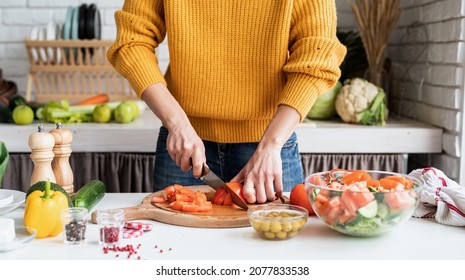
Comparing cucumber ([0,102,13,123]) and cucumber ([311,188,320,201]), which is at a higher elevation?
cucumber ([311,188,320,201])

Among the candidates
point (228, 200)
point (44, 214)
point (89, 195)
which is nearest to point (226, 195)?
point (228, 200)

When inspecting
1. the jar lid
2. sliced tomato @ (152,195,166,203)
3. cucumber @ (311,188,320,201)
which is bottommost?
sliced tomato @ (152,195,166,203)

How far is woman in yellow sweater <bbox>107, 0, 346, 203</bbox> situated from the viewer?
1698mm

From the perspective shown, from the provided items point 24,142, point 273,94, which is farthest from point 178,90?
point 24,142

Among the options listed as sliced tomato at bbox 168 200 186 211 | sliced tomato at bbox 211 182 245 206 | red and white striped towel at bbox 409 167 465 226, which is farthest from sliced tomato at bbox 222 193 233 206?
red and white striped towel at bbox 409 167 465 226

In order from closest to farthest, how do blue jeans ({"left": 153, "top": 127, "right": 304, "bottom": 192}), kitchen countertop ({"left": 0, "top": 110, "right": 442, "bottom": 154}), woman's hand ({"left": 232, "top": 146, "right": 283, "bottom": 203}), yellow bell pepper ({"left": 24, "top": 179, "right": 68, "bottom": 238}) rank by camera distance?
1. yellow bell pepper ({"left": 24, "top": 179, "right": 68, "bottom": 238})
2. woman's hand ({"left": 232, "top": 146, "right": 283, "bottom": 203})
3. blue jeans ({"left": 153, "top": 127, "right": 304, "bottom": 192})
4. kitchen countertop ({"left": 0, "top": 110, "right": 442, "bottom": 154})

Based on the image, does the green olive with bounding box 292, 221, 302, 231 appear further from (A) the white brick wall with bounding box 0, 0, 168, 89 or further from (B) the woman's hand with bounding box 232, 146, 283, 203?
(A) the white brick wall with bounding box 0, 0, 168, 89

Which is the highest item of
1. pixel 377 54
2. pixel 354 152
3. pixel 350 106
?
pixel 377 54

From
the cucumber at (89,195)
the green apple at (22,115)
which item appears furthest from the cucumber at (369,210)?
the green apple at (22,115)

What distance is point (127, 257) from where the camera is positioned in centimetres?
123

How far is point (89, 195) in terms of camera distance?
61.8 inches

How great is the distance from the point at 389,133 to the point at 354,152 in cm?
17

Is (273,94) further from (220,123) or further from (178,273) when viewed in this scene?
(178,273)

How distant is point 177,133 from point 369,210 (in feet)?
1.93
